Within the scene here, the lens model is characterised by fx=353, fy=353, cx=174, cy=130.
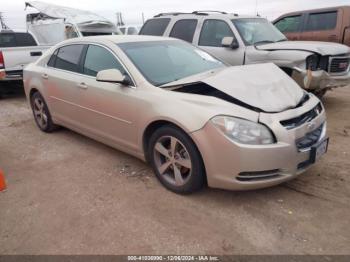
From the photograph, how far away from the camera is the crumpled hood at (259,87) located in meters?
3.36

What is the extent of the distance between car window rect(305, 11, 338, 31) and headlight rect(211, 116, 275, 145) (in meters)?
8.18

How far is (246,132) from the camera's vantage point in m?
3.12

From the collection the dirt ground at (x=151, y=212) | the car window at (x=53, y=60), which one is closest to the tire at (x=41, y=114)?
the car window at (x=53, y=60)

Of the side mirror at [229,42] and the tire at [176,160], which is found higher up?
the side mirror at [229,42]

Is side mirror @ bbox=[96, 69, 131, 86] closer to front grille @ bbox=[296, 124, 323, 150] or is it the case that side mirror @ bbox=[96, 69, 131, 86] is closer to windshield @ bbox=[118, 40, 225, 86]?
windshield @ bbox=[118, 40, 225, 86]

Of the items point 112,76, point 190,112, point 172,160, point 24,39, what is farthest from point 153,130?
point 24,39

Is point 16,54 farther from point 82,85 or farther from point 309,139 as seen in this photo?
point 309,139

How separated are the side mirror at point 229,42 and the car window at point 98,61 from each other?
9.93 ft

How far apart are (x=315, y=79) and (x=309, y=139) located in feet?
9.74

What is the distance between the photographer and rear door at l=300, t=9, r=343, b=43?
991 cm

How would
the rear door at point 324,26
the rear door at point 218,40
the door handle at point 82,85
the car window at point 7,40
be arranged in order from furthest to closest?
the rear door at point 324,26, the car window at point 7,40, the rear door at point 218,40, the door handle at point 82,85

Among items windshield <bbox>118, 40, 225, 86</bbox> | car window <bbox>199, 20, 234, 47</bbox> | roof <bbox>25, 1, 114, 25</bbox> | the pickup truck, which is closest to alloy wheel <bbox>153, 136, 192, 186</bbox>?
windshield <bbox>118, 40, 225, 86</bbox>

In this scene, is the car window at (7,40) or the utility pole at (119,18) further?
the utility pole at (119,18)

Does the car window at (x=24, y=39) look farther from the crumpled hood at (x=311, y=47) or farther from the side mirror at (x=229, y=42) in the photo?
the crumpled hood at (x=311, y=47)
